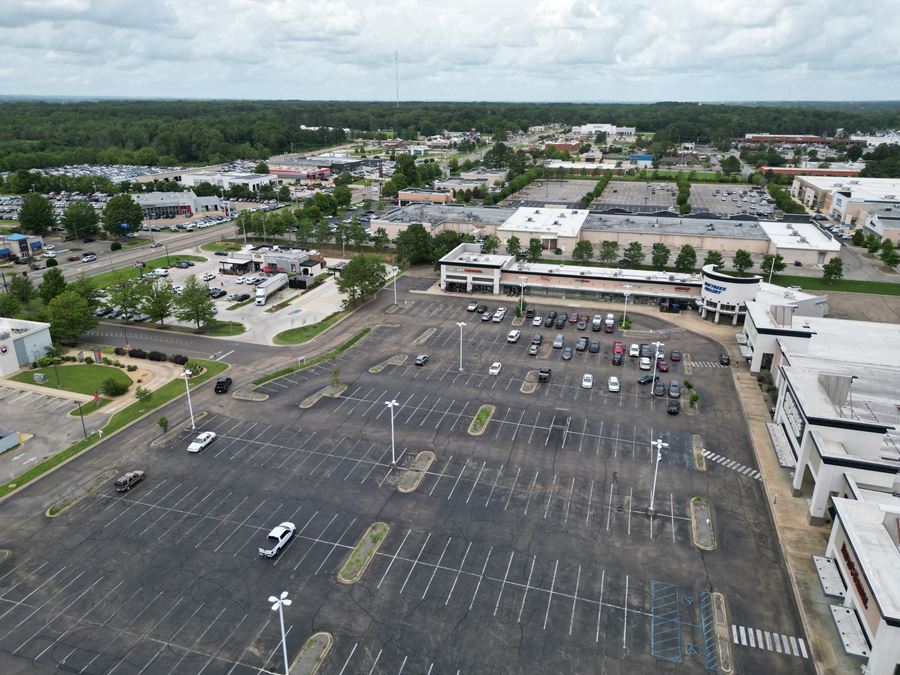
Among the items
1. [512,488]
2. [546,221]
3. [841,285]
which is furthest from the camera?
[546,221]

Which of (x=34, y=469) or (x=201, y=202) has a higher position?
(x=201, y=202)

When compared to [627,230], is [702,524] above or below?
below

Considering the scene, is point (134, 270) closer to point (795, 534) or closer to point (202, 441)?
point (202, 441)

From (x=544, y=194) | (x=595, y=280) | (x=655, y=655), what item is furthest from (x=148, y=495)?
(x=544, y=194)

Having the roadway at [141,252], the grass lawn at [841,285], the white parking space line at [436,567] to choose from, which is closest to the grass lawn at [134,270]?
the roadway at [141,252]

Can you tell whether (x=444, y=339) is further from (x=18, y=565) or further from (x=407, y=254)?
(x=18, y=565)

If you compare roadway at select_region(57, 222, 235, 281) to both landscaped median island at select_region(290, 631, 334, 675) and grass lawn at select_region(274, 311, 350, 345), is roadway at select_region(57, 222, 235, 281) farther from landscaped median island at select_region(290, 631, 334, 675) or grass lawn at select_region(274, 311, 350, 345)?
landscaped median island at select_region(290, 631, 334, 675)

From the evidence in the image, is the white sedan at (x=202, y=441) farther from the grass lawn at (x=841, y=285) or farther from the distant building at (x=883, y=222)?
the distant building at (x=883, y=222)

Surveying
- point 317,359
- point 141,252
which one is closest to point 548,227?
point 317,359
